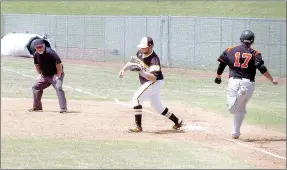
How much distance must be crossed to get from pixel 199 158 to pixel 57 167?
8.03ft

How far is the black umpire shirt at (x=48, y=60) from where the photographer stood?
18266 millimetres

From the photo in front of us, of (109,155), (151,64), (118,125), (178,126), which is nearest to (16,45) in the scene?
(118,125)

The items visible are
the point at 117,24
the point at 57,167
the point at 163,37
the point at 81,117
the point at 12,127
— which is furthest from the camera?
the point at 117,24

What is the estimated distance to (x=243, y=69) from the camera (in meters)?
14.1

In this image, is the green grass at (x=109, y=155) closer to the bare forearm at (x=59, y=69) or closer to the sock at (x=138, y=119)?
the sock at (x=138, y=119)

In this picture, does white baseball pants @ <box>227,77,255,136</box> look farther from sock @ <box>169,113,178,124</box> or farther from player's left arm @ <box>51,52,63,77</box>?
player's left arm @ <box>51,52,63,77</box>

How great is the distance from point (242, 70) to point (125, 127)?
3.08m

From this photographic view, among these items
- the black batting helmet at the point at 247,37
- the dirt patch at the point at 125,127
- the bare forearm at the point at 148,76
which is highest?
the black batting helmet at the point at 247,37

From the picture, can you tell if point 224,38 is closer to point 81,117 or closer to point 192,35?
point 192,35

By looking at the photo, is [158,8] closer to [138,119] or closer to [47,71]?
[47,71]

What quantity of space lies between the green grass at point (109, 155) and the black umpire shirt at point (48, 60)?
482cm

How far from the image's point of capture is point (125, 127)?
52.4 ft

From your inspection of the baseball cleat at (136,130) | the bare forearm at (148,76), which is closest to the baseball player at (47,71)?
the baseball cleat at (136,130)

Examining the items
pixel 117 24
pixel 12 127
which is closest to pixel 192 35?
pixel 117 24
